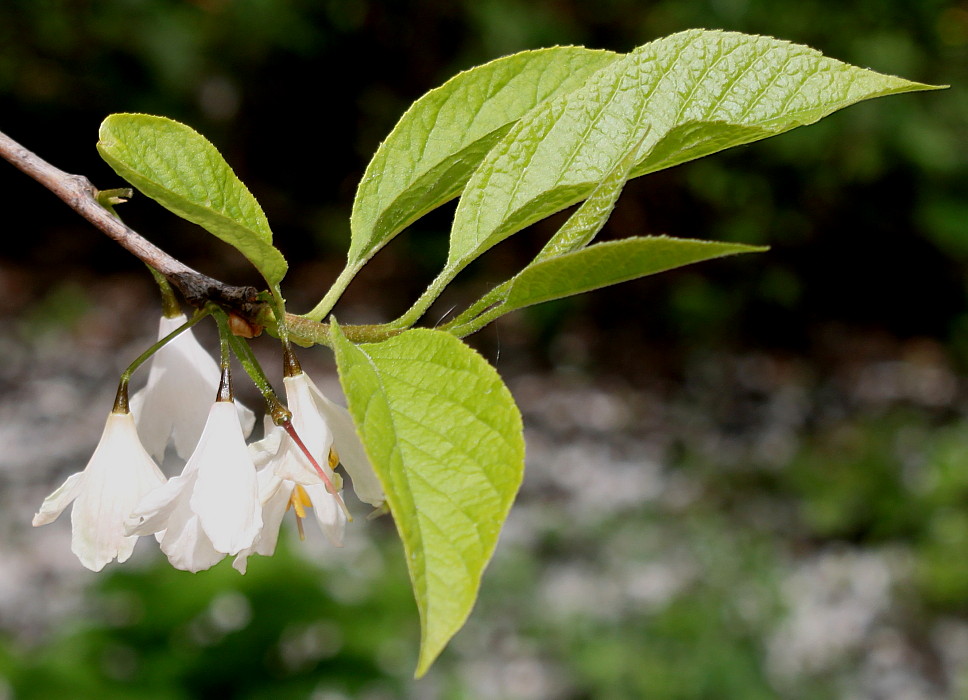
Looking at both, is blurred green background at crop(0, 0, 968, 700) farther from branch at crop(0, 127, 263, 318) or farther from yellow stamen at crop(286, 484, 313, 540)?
branch at crop(0, 127, 263, 318)

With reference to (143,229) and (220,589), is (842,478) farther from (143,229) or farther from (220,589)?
(143,229)

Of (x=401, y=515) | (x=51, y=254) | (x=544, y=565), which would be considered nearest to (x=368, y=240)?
(x=401, y=515)

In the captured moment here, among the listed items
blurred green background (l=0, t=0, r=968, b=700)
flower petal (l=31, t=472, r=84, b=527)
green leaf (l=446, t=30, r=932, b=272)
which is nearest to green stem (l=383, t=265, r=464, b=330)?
green leaf (l=446, t=30, r=932, b=272)

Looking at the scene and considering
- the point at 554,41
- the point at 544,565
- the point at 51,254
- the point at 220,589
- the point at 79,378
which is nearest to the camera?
the point at 220,589

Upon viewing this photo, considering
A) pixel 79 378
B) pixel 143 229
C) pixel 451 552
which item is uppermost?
pixel 451 552

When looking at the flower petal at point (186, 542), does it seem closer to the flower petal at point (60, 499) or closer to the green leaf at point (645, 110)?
the flower petal at point (60, 499)

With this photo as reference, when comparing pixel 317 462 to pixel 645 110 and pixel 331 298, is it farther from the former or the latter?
pixel 645 110

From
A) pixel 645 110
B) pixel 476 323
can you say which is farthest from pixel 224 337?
pixel 645 110
